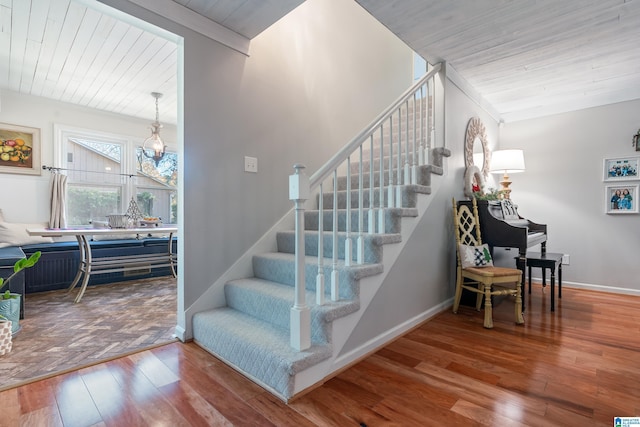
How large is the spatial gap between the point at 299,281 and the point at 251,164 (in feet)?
4.14

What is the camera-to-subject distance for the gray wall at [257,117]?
6.99 feet

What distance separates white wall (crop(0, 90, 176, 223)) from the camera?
3779 mm

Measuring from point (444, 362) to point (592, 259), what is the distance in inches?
123

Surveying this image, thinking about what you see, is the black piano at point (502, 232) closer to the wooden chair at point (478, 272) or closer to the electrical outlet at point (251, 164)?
the wooden chair at point (478, 272)

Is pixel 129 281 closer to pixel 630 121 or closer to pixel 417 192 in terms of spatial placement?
pixel 417 192

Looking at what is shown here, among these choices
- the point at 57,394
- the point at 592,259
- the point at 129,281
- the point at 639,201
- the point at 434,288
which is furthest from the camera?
the point at 129,281

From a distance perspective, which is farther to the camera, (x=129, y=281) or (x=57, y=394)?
(x=129, y=281)

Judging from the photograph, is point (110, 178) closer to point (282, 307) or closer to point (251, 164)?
point (251, 164)

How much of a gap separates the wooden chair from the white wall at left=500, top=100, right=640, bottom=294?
4.26ft

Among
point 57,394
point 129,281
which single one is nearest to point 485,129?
point 57,394

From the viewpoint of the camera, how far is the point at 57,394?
1.50 meters

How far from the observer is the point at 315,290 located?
2.06 m

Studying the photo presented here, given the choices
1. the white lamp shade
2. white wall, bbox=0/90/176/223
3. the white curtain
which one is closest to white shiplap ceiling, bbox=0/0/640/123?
white wall, bbox=0/90/176/223

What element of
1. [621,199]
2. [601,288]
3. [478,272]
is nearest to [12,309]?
[478,272]
